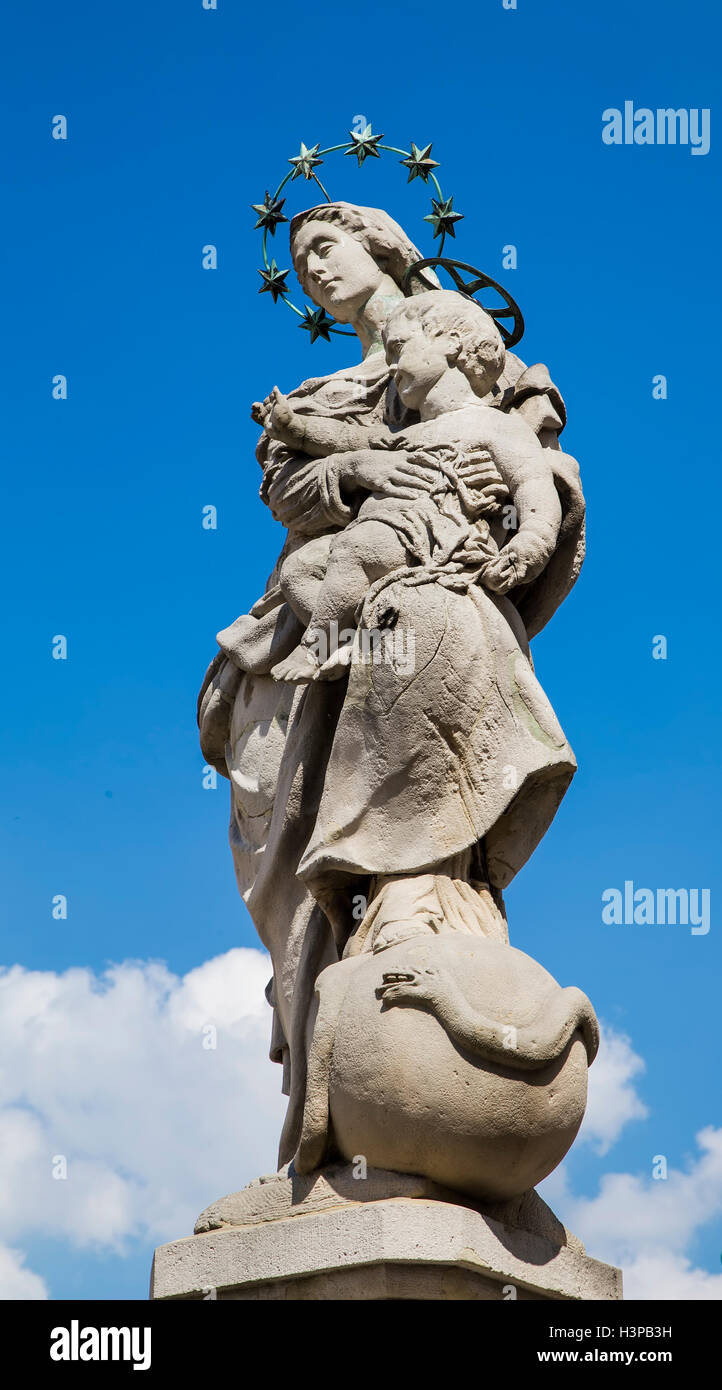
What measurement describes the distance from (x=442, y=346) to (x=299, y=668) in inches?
61.3

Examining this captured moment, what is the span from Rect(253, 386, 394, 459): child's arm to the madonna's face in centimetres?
94

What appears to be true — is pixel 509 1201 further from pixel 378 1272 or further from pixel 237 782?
pixel 237 782

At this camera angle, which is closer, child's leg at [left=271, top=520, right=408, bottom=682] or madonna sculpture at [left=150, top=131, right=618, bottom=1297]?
madonna sculpture at [left=150, top=131, right=618, bottom=1297]

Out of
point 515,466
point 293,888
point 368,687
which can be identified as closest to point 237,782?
point 293,888

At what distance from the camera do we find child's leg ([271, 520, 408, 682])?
24.1 feet

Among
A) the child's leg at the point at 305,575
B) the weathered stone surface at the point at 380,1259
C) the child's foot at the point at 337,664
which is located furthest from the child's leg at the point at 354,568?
the weathered stone surface at the point at 380,1259

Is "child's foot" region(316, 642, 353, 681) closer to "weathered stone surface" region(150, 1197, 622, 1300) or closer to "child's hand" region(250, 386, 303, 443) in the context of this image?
"child's hand" region(250, 386, 303, 443)

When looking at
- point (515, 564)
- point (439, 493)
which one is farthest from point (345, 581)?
point (515, 564)

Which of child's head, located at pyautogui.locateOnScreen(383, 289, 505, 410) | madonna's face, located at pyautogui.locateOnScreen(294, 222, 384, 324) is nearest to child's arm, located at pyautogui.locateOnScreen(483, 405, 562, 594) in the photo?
child's head, located at pyautogui.locateOnScreen(383, 289, 505, 410)

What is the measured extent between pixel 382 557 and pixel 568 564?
0.96 m

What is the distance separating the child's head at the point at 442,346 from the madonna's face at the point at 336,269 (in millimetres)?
966

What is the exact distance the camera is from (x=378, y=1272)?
6047mm

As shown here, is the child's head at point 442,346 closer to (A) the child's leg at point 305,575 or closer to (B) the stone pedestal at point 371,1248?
(A) the child's leg at point 305,575

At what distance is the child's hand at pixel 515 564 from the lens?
7.21 m
